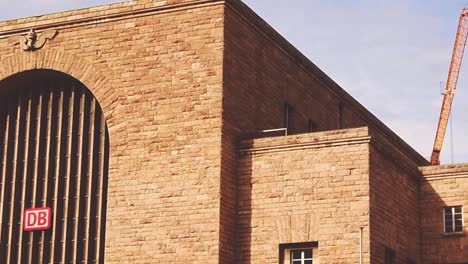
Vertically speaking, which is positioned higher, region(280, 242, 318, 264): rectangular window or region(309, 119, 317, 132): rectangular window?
region(309, 119, 317, 132): rectangular window

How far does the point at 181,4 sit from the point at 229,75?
2.67 m

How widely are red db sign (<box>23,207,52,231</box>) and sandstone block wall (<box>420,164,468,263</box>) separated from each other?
1229 cm

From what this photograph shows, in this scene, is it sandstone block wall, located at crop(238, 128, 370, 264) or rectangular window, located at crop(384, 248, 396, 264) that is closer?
sandstone block wall, located at crop(238, 128, 370, 264)

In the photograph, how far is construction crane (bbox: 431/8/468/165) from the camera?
85812mm

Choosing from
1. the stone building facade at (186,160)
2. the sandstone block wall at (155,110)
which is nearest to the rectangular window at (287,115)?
the stone building facade at (186,160)

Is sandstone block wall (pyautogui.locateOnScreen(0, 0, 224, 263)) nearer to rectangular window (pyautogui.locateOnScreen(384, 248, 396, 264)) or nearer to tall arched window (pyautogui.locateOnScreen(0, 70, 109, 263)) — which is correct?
tall arched window (pyautogui.locateOnScreen(0, 70, 109, 263))

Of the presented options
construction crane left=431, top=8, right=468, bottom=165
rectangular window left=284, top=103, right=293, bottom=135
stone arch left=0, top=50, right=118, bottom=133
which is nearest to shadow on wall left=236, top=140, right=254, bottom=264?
stone arch left=0, top=50, right=118, bottom=133

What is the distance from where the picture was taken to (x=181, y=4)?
110ft

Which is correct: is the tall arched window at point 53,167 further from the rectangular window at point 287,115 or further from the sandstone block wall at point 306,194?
the rectangular window at point 287,115

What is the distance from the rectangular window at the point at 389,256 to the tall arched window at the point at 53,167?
8437mm

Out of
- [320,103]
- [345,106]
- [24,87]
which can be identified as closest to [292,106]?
[320,103]

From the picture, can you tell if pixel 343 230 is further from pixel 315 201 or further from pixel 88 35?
pixel 88 35

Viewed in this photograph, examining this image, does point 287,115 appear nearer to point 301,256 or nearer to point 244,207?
point 244,207

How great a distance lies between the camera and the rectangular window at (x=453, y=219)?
1432 inches
